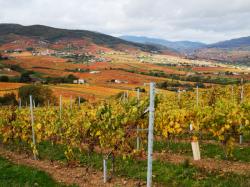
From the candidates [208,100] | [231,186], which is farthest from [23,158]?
[208,100]

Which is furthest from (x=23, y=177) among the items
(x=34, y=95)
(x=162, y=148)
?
(x=34, y=95)

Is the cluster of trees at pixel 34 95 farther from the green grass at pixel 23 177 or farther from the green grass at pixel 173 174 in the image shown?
the green grass at pixel 23 177

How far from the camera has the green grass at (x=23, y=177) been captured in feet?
34.5

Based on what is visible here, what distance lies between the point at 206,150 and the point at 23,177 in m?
6.71

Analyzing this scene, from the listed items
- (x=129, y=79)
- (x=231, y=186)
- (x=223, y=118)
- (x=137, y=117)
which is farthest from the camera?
(x=129, y=79)

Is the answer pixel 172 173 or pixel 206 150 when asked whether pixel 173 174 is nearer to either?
pixel 172 173

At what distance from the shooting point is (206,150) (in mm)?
13805

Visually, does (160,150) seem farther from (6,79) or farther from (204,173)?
(6,79)

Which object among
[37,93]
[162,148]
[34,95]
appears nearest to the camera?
[162,148]

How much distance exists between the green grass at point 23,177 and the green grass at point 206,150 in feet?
16.8

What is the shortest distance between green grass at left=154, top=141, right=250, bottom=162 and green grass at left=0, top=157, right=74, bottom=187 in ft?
16.8

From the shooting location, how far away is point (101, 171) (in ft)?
40.3

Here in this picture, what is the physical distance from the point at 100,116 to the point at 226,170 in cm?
424

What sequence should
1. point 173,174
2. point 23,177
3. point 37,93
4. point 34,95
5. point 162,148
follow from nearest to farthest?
1. point 173,174
2. point 23,177
3. point 162,148
4. point 34,95
5. point 37,93
